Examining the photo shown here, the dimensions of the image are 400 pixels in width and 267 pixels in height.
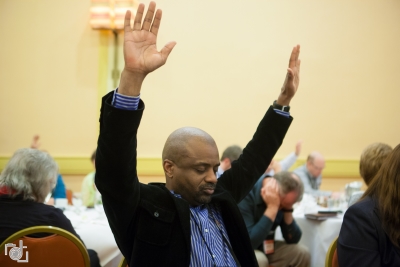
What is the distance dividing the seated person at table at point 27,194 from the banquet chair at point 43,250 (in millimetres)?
222

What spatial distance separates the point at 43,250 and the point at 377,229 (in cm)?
141

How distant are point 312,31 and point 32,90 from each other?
156 inches

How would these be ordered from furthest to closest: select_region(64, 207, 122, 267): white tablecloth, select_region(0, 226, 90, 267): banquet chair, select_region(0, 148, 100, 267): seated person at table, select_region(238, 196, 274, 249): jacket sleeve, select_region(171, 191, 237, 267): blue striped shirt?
1. select_region(238, 196, 274, 249): jacket sleeve
2. select_region(64, 207, 122, 267): white tablecloth
3. select_region(0, 148, 100, 267): seated person at table
4. select_region(0, 226, 90, 267): banquet chair
5. select_region(171, 191, 237, 267): blue striped shirt

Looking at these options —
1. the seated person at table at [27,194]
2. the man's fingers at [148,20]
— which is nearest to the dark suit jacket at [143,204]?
the man's fingers at [148,20]

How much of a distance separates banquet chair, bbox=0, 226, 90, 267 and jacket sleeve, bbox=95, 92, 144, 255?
80cm

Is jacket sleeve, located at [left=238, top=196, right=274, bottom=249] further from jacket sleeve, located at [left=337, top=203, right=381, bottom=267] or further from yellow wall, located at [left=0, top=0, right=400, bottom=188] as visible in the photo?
yellow wall, located at [left=0, top=0, right=400, bottom=188]

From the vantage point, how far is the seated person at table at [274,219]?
3.41 metres

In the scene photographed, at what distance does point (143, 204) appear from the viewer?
1.68m

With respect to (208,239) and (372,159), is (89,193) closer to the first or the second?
(372,159)

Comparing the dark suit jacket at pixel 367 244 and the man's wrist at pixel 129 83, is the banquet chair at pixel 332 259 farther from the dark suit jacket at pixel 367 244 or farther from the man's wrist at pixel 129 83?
the man's wrist at pixel 129 83

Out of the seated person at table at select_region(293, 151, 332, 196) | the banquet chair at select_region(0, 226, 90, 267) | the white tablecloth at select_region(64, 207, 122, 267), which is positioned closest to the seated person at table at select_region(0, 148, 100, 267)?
the banquet chair at select_region(0, 226, 90, 267)

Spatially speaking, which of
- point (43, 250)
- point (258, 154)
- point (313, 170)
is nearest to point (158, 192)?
point (258, 154)

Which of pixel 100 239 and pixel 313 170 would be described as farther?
pixel 313 170

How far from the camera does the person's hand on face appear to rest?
3457mm
